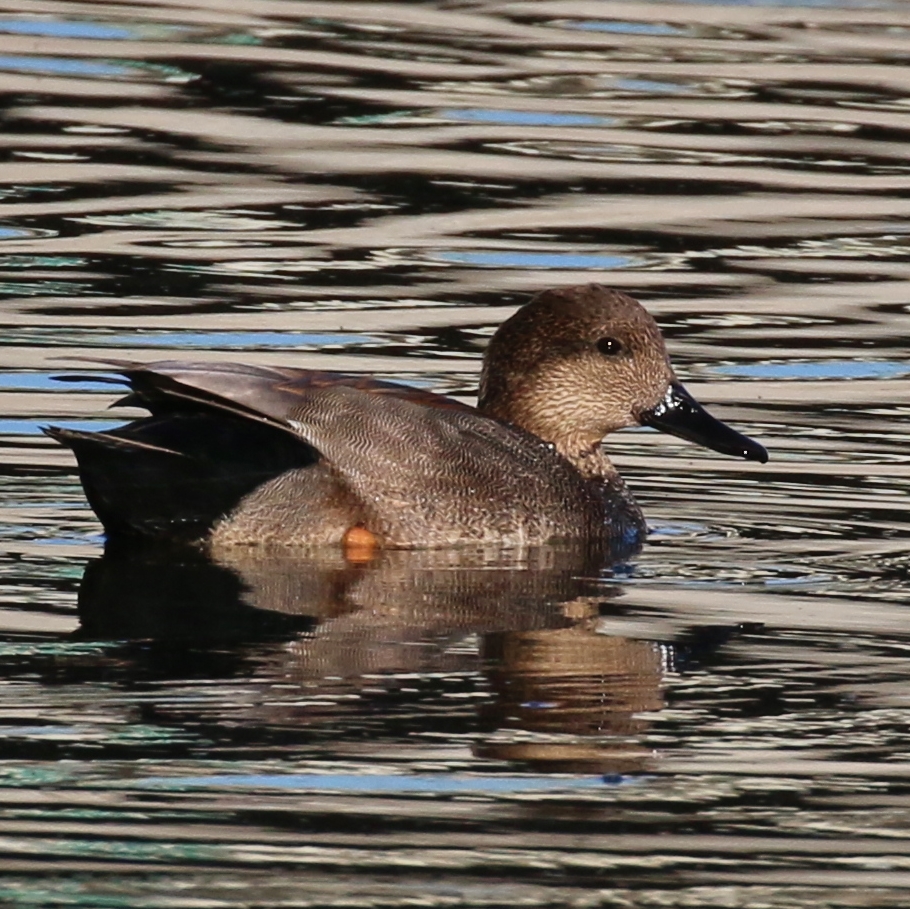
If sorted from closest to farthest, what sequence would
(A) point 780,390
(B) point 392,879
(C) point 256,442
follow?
(B) point 392,879 < (C) point 256,442 < (A) point 780,390

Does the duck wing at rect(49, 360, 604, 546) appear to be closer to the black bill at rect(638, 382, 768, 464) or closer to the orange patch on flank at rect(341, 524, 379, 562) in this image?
the orange patch on flank at rect(341, 524, 379, 562)

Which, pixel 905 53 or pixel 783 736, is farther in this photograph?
pixel 905 53

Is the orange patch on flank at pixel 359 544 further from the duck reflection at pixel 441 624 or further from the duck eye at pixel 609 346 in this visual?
the duck eye at pixel 609 346

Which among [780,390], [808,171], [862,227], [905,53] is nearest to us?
[780,390]

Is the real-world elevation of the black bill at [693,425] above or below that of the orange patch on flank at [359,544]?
above

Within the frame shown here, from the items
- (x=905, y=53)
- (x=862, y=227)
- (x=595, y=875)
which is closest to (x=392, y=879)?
(x=595, y=875)

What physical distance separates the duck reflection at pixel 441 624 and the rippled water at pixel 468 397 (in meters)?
0.02

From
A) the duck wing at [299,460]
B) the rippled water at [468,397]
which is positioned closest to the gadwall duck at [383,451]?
the duck wing at [299,460]

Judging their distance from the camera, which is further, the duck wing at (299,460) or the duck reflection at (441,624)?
the duck wing at (299,460)

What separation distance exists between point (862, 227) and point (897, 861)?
28.8 ft

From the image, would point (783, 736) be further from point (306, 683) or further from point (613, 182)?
point (613, 182)

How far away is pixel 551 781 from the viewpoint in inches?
221

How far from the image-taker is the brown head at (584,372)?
30.9ft

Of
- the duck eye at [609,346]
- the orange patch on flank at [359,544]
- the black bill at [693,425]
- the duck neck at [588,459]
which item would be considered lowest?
the orange patch on flank at [359,544]
